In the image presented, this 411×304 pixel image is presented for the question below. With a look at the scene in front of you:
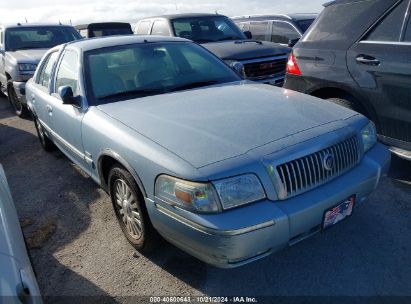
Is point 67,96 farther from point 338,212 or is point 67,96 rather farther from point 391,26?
point 391,26

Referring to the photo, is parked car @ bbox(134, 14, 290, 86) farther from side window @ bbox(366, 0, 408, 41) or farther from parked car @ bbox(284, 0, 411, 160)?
side window @ bbox(366, 0, 408, 41)

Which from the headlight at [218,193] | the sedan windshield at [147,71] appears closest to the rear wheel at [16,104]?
the sedan windshield at [147,71]

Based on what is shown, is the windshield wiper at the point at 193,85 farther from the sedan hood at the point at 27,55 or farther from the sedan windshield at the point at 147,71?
the sedan hood at the point at 27,55

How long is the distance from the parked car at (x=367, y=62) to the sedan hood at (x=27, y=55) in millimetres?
5497

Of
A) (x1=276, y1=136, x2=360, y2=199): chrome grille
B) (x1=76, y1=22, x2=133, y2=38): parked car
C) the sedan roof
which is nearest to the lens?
(x1=276, y1=136, x2=360, y2=199): chrome grille

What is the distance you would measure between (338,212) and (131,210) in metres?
1.50

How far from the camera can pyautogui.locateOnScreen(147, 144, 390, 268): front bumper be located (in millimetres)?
2078

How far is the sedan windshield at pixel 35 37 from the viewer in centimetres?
849

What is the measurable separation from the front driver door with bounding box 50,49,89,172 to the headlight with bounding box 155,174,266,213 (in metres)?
1.54

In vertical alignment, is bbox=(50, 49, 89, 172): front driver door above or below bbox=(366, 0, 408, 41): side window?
below

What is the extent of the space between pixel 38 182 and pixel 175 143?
285cm

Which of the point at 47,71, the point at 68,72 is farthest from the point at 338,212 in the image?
the point at 47,71

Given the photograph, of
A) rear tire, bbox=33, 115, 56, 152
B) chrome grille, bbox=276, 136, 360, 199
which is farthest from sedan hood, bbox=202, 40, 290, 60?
chrome grille, bbox=276, 136, 360, 199

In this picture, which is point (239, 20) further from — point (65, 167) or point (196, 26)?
point (65, 167)
